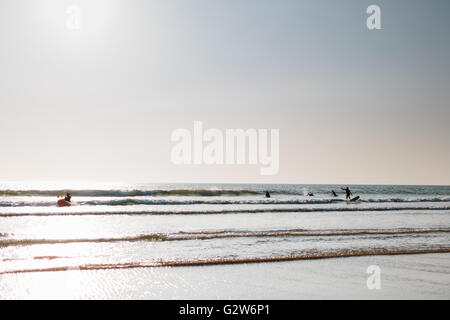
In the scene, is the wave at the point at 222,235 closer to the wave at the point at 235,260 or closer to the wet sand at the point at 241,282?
the wave at the point at 235,260

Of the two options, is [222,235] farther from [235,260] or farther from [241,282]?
[241,282]

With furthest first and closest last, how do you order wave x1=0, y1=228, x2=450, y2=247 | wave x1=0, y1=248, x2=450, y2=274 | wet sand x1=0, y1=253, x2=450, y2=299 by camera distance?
1. wave x1=0, y1=228, x2=450, y2=247
2. wave x1=0, y1=248, x2=450, y2=274
3. wet sand x1=0, y1=253, x2=450, y2=299

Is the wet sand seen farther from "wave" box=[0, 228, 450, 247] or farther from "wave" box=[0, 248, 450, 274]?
"wave" box=[0, 228, 450, 247]

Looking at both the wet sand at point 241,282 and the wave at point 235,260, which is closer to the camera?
the wet sand at point 241,282

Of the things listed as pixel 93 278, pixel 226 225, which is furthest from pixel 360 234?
pixel 93 278

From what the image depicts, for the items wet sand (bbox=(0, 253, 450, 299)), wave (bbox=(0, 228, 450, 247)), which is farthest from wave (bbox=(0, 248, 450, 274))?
wave (bbox=(0, 228, 450, 247))

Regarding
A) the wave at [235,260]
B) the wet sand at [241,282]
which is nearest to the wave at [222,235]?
the wave at [235,260]

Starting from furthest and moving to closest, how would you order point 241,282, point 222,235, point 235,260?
point 222,235
point 235,260
point 241,282

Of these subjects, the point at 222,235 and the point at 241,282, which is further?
the point at 222,235

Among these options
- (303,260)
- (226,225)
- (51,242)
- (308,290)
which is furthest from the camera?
(226,225)

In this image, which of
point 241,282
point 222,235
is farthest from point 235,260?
point 222,235
